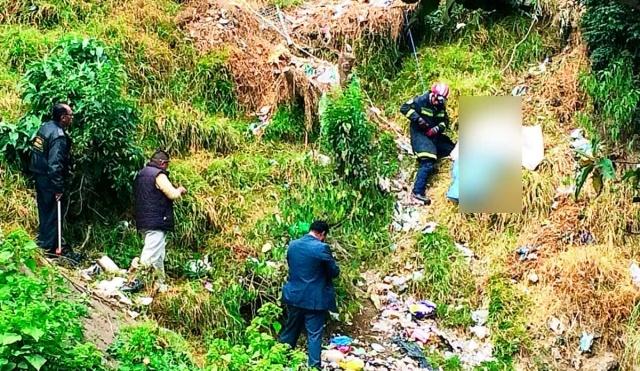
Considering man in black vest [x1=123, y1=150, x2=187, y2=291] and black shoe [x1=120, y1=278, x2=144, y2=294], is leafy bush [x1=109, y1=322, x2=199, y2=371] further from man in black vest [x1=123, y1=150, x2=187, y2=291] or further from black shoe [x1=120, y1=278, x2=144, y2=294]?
man in black vest [x1=123, y1=150, x2=187, y2=291]

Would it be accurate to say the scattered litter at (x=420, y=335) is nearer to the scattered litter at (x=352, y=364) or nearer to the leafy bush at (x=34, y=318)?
the scattered litter at (x=352, y=364)

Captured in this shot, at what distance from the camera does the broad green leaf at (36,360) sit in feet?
12.0

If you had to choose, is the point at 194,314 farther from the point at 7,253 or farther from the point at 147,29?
the point at 147,29

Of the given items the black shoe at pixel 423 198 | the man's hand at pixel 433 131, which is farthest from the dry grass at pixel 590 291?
the man's hand at pixel 433 131

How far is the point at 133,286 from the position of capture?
18.4ft

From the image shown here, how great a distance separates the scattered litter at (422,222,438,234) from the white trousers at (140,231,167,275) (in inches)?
91.9

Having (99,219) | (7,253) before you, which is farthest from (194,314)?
(7,253)

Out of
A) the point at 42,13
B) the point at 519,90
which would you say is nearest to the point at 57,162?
the point at 42,13

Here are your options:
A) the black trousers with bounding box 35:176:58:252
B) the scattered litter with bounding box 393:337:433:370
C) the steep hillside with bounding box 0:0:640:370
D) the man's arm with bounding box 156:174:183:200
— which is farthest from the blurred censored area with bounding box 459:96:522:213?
the black trousers with bounding box 35:176:58:252

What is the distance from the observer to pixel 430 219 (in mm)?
7012

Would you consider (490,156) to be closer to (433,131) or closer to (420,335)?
(433,131)

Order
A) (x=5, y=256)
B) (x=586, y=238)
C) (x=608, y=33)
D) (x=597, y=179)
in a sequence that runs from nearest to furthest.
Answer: (x=597, y=179) < (x=5, y=256) < (x=586, y=238) < (x=608, y=33)

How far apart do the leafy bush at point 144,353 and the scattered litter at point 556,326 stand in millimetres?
2714

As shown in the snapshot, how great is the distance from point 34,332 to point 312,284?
6.89ft
